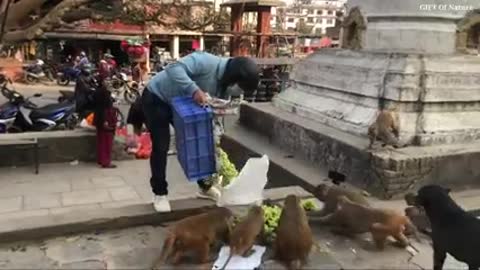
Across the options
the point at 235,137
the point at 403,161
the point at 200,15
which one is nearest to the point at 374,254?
the point at 403,161

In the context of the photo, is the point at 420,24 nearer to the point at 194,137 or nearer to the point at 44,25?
the point at 194,137

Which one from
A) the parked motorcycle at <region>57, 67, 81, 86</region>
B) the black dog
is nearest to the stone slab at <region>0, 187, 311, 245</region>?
the black dog

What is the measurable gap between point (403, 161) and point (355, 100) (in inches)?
61.7

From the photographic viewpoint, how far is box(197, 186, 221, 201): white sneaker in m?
4.55

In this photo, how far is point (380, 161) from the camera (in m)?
5.04

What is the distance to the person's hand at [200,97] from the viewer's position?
12.8 ft

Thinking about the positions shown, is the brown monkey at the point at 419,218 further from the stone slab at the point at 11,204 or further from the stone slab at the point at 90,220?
the stone slab at the point at 11,204

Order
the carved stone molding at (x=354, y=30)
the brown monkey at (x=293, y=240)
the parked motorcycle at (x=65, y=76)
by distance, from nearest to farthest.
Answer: the brown monkey at (x=293, y=240)
the carved stone molding at (x=354, y=30)
the parked motorcycle at (x=65, y=76)

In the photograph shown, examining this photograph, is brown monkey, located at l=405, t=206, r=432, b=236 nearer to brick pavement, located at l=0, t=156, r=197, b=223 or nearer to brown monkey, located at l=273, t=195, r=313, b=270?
brown monkey, located at l=273, t=195, r=313, b=270

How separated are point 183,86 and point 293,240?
1505 mm

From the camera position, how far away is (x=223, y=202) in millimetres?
4301

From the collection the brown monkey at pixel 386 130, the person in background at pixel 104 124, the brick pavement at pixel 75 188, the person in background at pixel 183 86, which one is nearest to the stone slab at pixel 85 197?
the brick pavement at pixel 75 188

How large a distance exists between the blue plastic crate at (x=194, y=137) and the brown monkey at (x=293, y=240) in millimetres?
981

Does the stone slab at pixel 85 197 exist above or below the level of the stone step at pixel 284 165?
below
